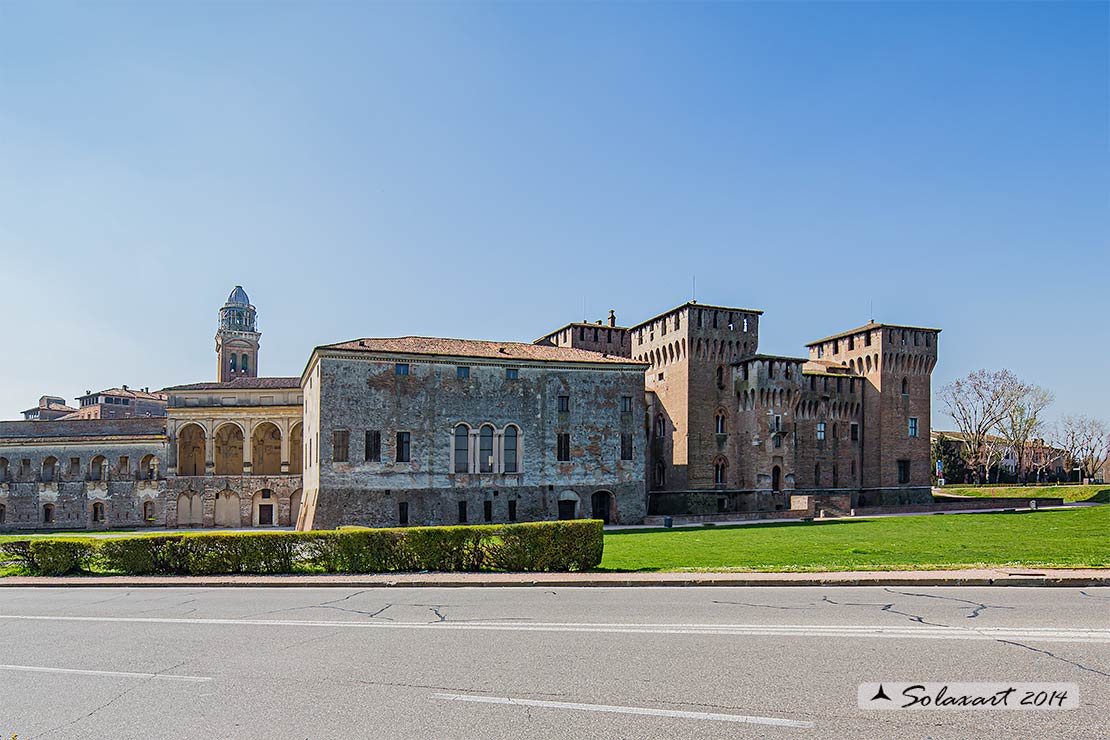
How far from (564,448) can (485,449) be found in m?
4.91

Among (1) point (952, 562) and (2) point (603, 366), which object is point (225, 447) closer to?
(2) point (603, 366)

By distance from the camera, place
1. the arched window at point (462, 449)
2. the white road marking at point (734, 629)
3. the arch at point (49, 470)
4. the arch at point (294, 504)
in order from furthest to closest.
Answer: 1. the arch at point (49, 470)
2. the arch at point (294, 504)
3. the arched window at point (462, 449)
4. the white road marking at point (734, 629)

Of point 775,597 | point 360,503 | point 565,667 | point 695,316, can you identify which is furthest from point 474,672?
point 695,316

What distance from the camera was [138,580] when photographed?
17.9 m

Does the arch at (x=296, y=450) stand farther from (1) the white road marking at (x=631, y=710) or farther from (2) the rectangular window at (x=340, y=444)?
(1) the white road marking at (x=631, y=710)

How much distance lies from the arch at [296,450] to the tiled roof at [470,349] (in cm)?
1592

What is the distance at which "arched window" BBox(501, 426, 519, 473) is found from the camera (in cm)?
4434

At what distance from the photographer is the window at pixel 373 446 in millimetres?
41219

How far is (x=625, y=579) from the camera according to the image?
52.1 ft

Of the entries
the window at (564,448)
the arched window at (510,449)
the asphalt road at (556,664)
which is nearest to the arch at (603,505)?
the window at (564,448)

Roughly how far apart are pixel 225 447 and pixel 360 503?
24.7 meters

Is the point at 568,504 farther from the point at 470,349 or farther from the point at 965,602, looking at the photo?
the point at 965,602

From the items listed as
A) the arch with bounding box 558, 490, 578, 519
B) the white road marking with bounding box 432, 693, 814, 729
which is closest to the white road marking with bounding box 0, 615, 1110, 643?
the white road marking with bounding box 432, 693, 814, 729

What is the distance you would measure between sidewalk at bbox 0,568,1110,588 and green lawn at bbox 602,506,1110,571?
1.31 m
